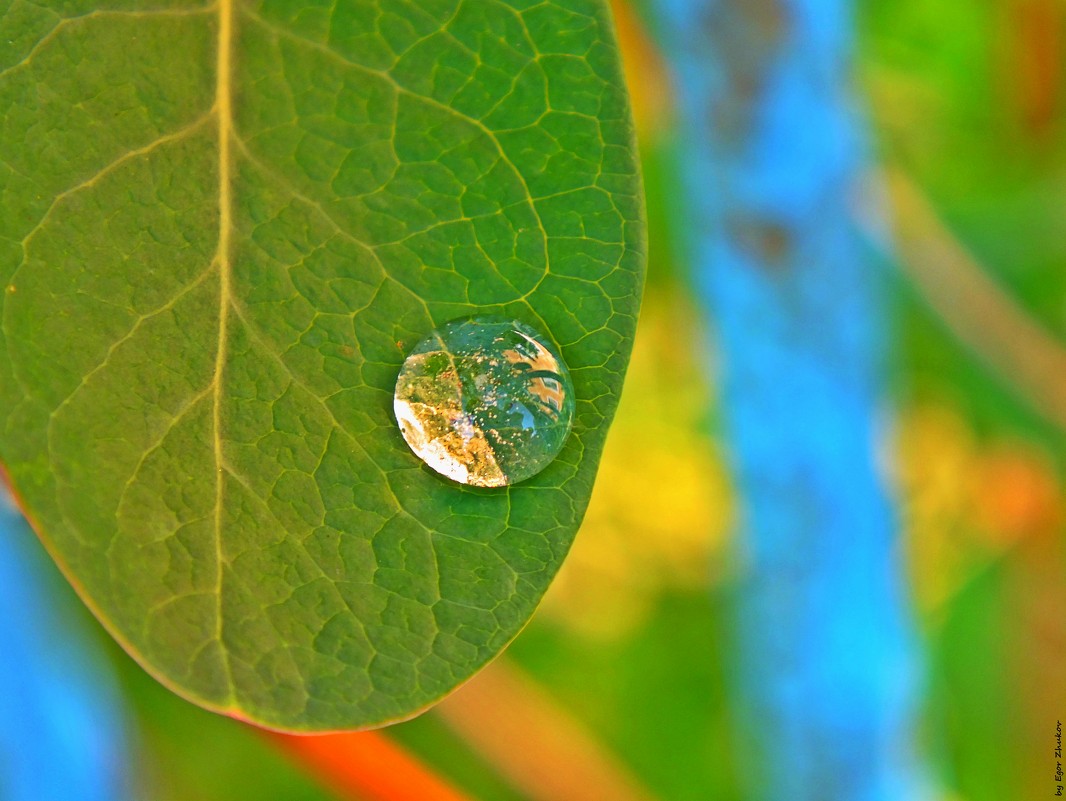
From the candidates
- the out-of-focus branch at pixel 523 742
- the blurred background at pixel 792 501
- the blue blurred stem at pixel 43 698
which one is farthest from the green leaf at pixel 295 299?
the out-of-focus branch at pixel 523 742

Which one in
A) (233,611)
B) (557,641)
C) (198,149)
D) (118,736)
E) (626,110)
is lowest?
(557,641)

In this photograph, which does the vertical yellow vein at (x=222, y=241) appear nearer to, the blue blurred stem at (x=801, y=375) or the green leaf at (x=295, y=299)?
the green leaf at (x=295, y=299)

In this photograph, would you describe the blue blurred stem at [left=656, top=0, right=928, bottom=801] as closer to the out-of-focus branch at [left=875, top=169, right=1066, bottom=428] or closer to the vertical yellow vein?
the vertical yellow vein

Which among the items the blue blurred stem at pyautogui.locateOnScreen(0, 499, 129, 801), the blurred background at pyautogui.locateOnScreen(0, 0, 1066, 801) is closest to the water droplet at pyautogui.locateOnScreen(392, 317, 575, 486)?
the blurred background at pyautogui.locateOnScreen(0, 0, 1066, 801)

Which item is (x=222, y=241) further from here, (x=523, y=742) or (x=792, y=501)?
(x=523, y=742)

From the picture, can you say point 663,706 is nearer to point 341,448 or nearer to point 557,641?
point 557,641

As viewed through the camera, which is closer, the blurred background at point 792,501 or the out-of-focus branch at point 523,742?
the blurred background at point 792,501

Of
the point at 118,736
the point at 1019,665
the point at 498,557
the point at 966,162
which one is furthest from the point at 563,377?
the point at 966,162
